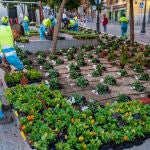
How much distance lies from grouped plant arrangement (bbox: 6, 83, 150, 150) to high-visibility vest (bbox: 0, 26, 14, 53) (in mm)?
1239

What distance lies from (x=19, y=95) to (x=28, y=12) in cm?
3392

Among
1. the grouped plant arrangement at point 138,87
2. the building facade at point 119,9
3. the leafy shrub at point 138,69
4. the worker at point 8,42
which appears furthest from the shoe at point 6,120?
the building facade at point 119,9

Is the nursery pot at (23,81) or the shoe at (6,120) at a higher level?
the nursery pot at (23,81)

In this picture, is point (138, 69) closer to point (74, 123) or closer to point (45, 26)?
point (74, 123)

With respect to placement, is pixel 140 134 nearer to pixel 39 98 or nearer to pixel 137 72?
pixel 39 98

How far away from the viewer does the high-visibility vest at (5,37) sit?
6.49 m

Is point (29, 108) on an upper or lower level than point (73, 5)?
lower

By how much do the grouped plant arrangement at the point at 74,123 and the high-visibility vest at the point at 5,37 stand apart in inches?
48.8

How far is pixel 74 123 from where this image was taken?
4.79 metres

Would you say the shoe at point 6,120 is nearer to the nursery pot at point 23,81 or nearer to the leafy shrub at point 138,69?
the nursery pot at point 23,81

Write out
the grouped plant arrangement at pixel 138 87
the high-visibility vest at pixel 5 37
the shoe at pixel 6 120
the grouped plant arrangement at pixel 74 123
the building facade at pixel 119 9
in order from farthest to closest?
the building facade at pixel 119 9, the grouped plant arrangement at pixel 138 87, the high-visibility vest at pixel 5 37, the shoe at pixel 6 120, the grouped plant arrangement at pixel 74 123

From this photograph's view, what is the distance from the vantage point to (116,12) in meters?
54.9

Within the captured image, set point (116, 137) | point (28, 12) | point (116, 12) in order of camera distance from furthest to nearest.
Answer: point (116, 12), point (28, 12), point (116, 137)

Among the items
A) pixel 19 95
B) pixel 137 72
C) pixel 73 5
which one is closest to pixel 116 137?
pixel 19 95
